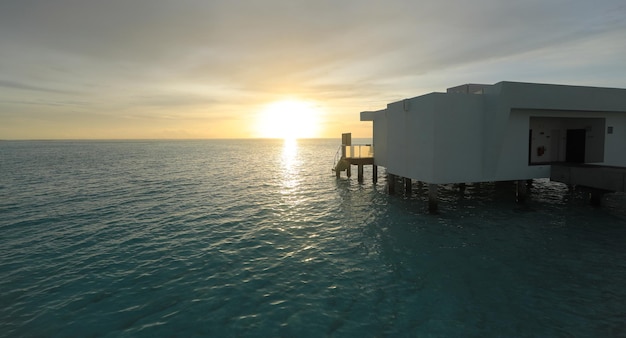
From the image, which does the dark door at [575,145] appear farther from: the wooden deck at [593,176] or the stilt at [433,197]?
the stilt at [433,197]

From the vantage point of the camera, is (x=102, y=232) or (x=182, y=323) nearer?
(x=182, y=323)

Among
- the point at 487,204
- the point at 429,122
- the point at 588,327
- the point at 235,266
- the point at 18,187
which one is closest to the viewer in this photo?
the point at 588,327

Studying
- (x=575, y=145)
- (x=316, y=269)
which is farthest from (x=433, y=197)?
(x=575, y=145)

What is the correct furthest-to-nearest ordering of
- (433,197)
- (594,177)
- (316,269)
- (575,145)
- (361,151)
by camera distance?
(361,151)
(575,145)
(433,197)
(594,177)
(316,269)

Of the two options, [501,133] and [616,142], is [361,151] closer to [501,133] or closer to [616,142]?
[501,133]

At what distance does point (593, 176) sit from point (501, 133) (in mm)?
5783

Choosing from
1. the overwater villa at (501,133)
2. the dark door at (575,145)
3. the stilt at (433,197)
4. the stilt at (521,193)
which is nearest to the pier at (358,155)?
the overwater villa at (501,133)

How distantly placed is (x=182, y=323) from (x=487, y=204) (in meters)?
20.7

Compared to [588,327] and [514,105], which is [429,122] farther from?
[588,327]

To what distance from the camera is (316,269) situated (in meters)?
11.7

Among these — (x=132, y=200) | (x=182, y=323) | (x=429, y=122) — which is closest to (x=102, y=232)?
(x=132, y=200)

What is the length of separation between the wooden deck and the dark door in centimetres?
467

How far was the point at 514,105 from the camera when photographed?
1812 cm

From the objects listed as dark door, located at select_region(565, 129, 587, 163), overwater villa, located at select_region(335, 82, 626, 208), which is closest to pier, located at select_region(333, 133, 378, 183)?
overwater villa, located at select_region(335, 82, 626, 208)
